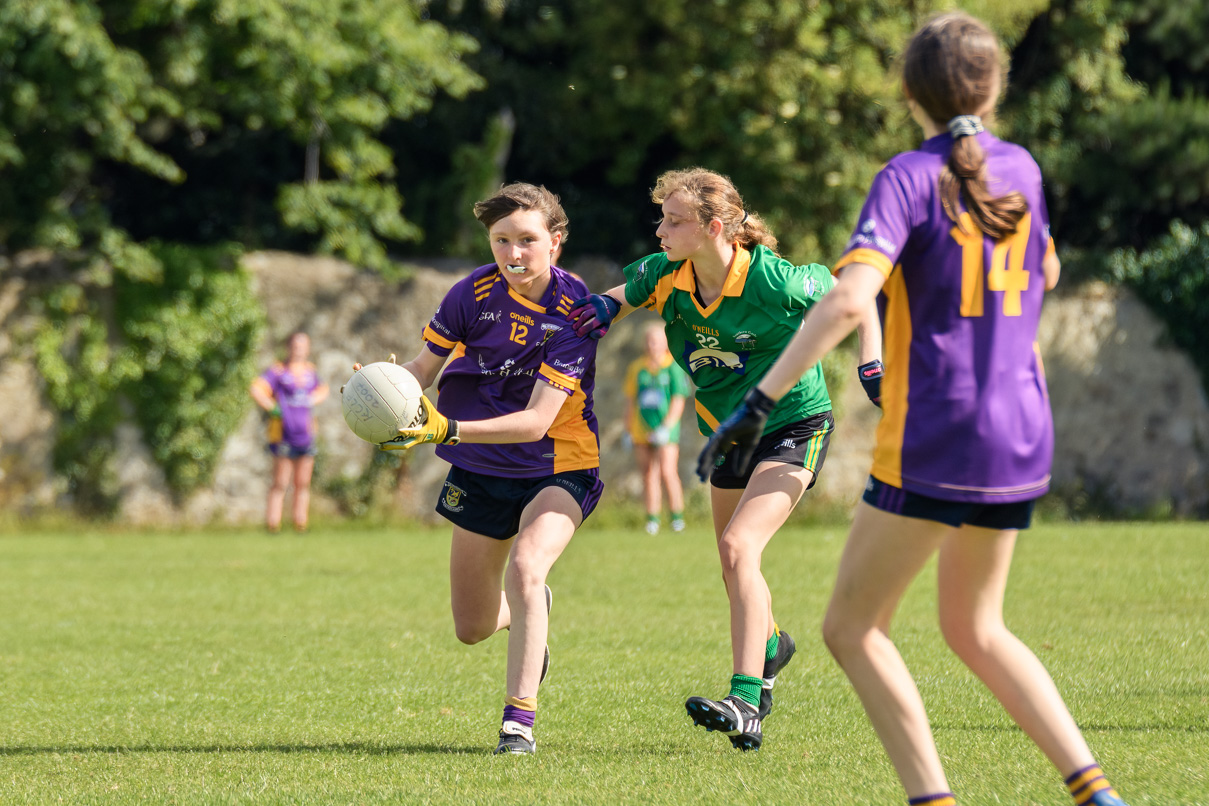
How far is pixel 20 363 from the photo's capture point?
597 inches

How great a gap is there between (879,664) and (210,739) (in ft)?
10.0

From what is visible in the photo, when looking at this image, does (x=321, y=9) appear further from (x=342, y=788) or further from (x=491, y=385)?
(x=342, y=788)

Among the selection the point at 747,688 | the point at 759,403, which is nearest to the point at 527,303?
the point at 747,688

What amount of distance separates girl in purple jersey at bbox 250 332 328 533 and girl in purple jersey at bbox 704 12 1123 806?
40.6ft

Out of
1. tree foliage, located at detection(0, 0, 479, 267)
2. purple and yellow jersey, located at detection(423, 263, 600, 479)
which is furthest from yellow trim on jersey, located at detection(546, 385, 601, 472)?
Result: tree foliage, located at detection(0, 0, 479, 267)

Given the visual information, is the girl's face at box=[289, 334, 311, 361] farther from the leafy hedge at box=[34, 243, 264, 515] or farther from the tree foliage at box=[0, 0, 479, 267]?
the tree foliage at box=[0, 0, 479, 267]

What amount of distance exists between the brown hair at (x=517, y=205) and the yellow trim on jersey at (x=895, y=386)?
2015 mm

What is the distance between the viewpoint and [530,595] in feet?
15.8

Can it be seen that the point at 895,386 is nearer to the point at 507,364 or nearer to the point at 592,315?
the point at 592,315

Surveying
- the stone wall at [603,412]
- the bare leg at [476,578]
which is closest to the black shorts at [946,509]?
the bare leg at [476,578]

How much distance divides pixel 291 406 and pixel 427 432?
10.8 metres

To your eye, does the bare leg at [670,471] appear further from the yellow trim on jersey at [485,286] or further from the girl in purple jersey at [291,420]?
the yellow trim on jersey at [485,286]

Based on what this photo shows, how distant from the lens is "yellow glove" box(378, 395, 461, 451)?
4.58 metres

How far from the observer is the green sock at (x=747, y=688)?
4645 mm
